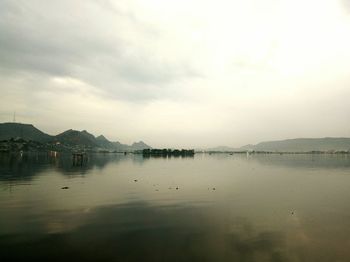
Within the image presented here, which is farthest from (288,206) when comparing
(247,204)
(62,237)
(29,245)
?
(29,245)

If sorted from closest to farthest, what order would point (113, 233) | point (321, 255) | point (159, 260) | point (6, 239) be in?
1. point (159, 260)
2. point (321, 255)
3. point (6, 239)
4. point (113, 233)

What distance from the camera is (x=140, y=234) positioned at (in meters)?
25.7

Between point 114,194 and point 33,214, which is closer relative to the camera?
point 33,214

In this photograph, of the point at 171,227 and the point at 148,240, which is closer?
the point at 148,240

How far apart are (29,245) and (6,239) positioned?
309cm

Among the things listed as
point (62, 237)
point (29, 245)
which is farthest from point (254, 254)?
point (29, 245)

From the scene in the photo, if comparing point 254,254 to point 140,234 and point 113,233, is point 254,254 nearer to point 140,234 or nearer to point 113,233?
point 140,234

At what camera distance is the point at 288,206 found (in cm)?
3947

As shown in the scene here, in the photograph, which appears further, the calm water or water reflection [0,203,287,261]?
the calm water

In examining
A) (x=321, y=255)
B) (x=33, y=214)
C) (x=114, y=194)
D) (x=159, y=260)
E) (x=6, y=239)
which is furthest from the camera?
(x=114, y=194)

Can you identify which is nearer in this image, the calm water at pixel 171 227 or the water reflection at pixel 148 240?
the water reflection at pixel 148 240

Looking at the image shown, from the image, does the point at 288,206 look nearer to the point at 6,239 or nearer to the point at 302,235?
the point at 302,235

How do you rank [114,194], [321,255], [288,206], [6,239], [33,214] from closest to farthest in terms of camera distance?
[321,255] → [6,239] → [33,214] → [288,206] → [114,194]

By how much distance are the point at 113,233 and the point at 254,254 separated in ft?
42.8
